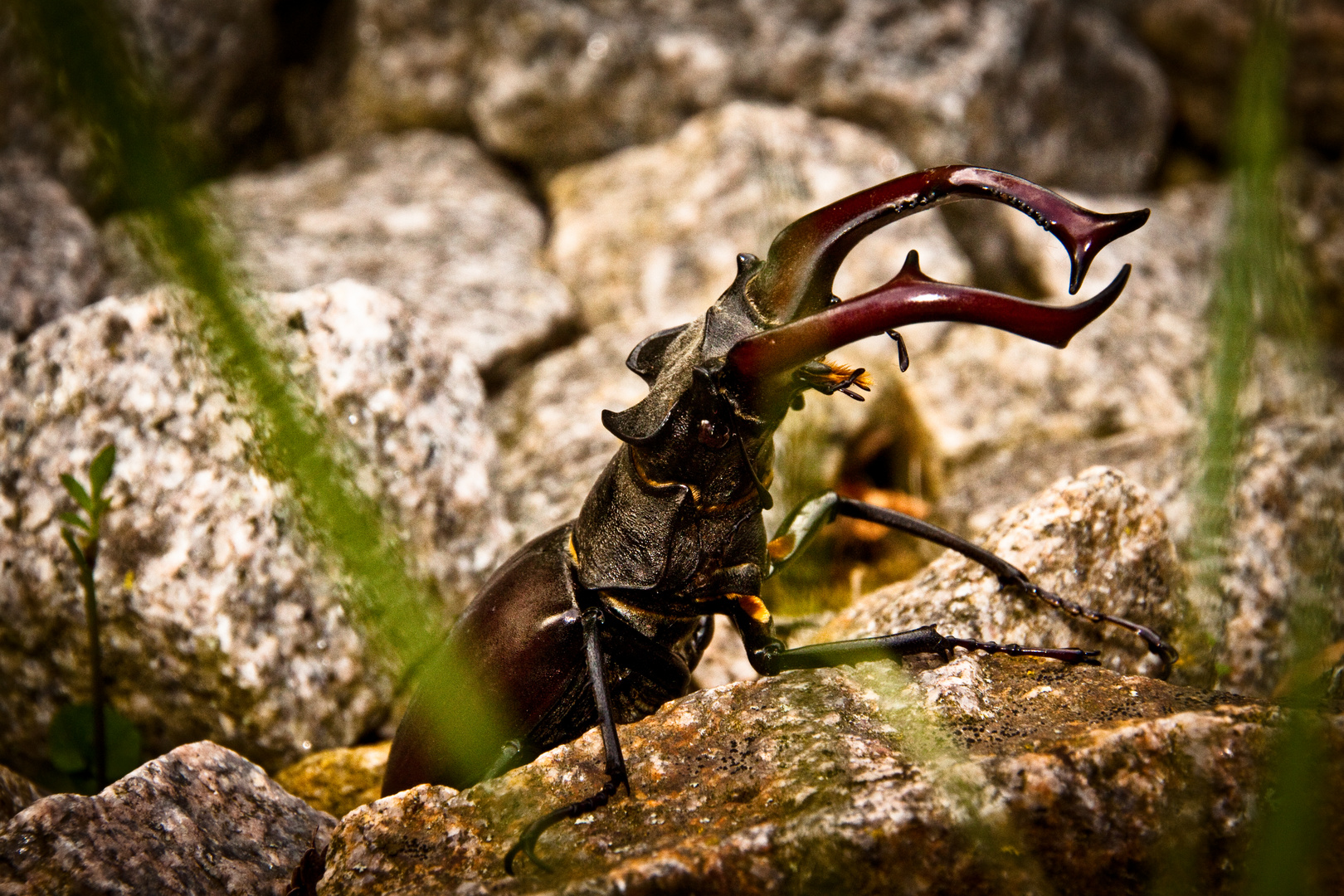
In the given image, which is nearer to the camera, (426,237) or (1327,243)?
(426,237)

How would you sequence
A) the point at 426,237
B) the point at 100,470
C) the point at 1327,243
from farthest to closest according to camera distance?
1. the point at 1327,243
2. the point at 426,237
3. the point at 100,470

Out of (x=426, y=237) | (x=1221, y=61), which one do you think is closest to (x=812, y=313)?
(x=426, y=237)

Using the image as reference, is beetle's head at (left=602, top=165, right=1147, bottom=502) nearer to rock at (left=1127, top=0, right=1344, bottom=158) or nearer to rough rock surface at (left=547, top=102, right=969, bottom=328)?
rough rock surface at (left=547, top=102, right=969, bottom=328)

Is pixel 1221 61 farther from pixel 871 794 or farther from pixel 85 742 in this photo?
pixel 85 742

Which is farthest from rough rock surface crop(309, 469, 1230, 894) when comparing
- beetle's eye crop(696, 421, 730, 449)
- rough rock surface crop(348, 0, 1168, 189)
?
rough rock surface crop(348, 0, 1168, 189)

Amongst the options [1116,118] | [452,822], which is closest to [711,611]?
[452,822]

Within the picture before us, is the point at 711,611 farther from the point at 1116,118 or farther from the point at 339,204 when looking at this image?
the point at 1116,118

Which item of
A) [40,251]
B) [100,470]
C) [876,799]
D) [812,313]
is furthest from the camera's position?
[40,251]
